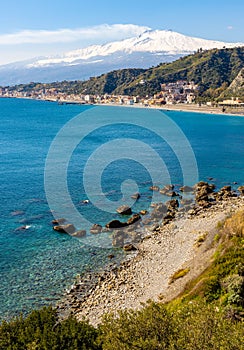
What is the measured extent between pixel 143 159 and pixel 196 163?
7378 millimetres

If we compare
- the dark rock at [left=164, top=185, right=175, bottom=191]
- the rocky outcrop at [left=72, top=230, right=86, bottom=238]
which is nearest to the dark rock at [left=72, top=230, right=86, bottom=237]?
the rocky outcrop at [left=72, top=230, right=86, bottom=238]

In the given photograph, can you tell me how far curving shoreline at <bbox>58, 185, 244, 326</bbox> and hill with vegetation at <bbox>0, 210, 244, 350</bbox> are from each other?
10.1ft

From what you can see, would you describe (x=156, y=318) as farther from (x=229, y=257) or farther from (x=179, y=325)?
(x=229, y=257)

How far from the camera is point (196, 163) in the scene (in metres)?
52.2

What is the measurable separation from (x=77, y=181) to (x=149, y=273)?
21.3 m

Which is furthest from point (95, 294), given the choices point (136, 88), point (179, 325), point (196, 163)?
point (136, 88)

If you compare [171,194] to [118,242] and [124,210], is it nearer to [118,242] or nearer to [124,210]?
[124,210]

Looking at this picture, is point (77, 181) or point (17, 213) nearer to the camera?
point (17, 213)

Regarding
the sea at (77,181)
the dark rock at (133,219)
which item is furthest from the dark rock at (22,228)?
the dark rock at (133,219)

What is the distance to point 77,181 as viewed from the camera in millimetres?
41438

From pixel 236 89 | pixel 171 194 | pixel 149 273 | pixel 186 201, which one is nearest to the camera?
pixel 149 273

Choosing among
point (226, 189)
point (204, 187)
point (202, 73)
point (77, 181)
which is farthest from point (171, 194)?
point (202, 73)

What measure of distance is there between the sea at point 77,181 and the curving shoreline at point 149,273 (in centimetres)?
115

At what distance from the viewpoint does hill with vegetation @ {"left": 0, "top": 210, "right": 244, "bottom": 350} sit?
9.09 meters
